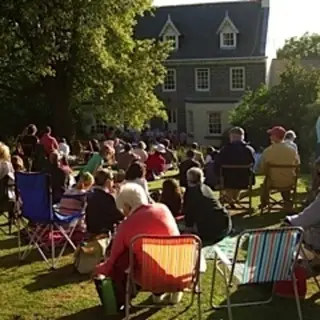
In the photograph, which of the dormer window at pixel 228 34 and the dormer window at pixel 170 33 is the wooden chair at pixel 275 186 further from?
the dormer window at pixel 170 33

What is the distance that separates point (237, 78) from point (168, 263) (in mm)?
35526

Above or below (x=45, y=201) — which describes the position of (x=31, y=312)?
below

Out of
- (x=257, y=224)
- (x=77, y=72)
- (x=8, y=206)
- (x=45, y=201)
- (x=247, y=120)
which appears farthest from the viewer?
(x=247, y=120)

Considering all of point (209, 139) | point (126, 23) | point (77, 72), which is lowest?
point (209, 139)

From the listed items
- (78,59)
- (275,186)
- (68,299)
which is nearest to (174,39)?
(78,59)

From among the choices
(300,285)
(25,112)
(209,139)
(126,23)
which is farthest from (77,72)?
(300,285)

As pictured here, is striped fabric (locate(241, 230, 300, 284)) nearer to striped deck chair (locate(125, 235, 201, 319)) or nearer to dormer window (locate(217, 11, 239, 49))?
striped deck chair (locate(125, 235, 201, 319))

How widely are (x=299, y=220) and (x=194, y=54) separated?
117ft

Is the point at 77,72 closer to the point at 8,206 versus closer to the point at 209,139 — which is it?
the point at 209,139

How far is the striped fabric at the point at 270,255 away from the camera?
5422 millimetres

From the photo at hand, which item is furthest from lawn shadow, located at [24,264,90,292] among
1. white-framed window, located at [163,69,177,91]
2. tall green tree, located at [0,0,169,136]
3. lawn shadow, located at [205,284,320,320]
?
white-framed window, located at [163,69,177,91]

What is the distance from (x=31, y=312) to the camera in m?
6.55

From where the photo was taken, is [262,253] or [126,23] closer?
[262,253]

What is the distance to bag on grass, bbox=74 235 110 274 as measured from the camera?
779 centimetres
